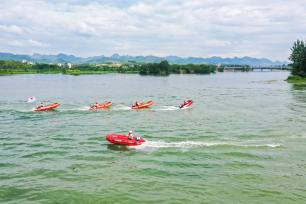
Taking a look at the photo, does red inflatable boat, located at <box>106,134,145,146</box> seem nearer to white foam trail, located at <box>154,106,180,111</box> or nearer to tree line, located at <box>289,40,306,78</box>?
white foam trail, located at <box>154,106,180,111</box>

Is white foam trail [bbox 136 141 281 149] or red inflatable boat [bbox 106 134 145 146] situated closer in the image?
red inflatable boat [bbox 106 134 145 146]

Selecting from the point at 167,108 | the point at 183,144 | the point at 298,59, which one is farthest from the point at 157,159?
the point at 298,59

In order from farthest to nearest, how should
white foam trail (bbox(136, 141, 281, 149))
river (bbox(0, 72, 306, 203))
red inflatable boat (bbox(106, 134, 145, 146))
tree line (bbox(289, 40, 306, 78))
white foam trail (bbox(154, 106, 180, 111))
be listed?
tree line (bbox(289, 40, 306, 78)) → white foam trail (bbox(154, 106, 180, 111)) → white foam trail (bbox(136, 141, 281, 149)) → red inflatable boat (bbox(106, 134, 145, 146)) → river (bbox(0, 72, 306, 203))

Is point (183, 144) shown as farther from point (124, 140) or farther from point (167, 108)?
point (167, 108)

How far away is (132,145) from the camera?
39781 mm

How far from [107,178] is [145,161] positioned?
5.41 meters

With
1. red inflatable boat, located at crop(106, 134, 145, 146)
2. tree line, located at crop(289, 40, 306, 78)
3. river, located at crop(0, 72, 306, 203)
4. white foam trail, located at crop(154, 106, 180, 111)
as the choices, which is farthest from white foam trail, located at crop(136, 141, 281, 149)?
tree line, located at crop(289, 40, 306, 78)

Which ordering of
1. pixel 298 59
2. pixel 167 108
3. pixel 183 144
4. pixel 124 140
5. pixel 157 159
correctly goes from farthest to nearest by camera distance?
pixel 298 59 → pixel 167 108 → pixel 183 144 → pixel 124 140 → pixel 157 159

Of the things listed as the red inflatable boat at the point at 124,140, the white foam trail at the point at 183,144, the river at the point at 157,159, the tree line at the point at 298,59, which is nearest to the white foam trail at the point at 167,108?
the river at the point at 157,159

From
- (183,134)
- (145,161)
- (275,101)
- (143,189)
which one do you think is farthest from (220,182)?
(275,101)

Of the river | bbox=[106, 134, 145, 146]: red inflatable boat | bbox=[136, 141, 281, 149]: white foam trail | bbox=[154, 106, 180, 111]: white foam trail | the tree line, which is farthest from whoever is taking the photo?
the tree line

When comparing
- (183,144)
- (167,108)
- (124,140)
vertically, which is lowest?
(183,144)

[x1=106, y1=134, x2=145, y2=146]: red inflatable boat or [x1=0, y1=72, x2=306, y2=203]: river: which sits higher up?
[x1=106, y1=134, x2=145, y2=146]: red inflatable boat

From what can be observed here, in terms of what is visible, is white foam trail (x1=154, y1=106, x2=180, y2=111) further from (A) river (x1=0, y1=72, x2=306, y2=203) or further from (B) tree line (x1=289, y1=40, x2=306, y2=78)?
(B) tree line (x1=289, y1=40, x2=306, y2=78)
